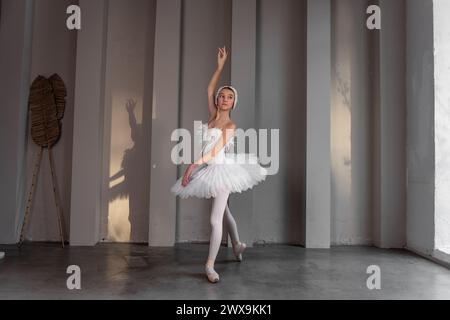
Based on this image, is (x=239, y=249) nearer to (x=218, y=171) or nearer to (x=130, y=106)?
(x=218, y=171)

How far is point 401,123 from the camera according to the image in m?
4.91

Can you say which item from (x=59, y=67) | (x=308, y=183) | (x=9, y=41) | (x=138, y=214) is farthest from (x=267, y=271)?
(x=9, y=41)

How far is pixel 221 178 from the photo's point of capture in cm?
344

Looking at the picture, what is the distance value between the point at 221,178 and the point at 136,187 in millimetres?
1980

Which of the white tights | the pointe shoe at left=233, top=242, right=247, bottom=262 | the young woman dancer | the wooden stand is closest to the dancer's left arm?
the young woman dancer

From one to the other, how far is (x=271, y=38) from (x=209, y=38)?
32.3 inches

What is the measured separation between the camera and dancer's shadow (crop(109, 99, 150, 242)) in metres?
5.05

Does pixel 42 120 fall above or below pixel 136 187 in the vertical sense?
above

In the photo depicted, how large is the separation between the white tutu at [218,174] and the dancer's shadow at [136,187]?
58.6 inches

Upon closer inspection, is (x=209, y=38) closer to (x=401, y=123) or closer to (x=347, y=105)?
(x=347, y=105)

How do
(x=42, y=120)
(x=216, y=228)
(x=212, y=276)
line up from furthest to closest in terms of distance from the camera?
1. (x=42, y=120)
2. (x=216, y=228)
3. (x=212, y=276)

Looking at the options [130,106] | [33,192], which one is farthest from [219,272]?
[33,192]

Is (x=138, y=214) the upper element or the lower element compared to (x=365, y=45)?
lower

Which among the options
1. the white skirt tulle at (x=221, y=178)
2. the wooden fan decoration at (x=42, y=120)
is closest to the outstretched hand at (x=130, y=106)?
the wooden fan decoration at (x=42, y=120)
